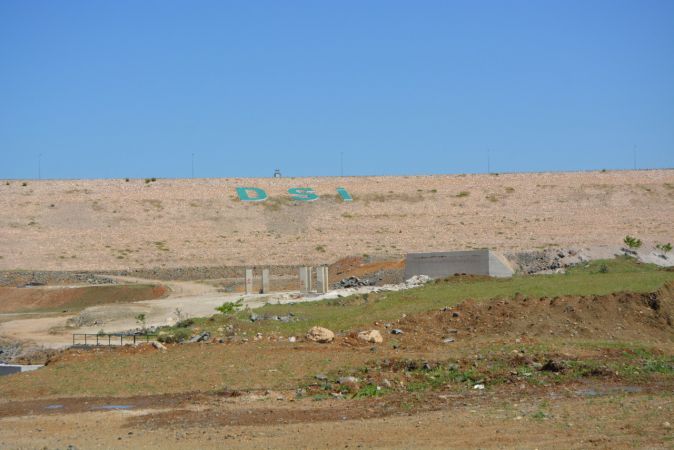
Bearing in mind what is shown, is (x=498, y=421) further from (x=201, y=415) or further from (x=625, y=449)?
(x=201, y=415)

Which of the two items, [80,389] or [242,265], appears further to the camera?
[242,265]

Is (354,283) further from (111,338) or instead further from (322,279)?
(111,338)

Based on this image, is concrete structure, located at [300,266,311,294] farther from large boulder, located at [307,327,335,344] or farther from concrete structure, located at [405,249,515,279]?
large boulder, located at [307,327,335,344]

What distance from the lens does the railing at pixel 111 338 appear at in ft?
90.4

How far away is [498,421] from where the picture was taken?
43.2 feet

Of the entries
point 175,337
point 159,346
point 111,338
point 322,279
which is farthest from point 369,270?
point 159,346

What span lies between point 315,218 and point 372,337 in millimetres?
55276

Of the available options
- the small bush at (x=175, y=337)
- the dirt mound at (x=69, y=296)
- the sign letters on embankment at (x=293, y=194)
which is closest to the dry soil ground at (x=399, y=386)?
the small bush at (x=175, y=337)

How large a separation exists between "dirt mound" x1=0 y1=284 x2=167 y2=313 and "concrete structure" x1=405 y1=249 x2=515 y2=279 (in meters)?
15.5

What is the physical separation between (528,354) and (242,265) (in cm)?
4770

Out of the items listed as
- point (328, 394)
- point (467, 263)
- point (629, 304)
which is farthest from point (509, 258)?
point (328, 394)

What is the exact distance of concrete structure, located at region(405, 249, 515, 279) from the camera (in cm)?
3819

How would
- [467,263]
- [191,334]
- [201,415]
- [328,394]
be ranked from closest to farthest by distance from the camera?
[201,415] < [328,394] < [191,334] < [467,263]

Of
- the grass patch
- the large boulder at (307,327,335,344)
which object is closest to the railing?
the grass patch
